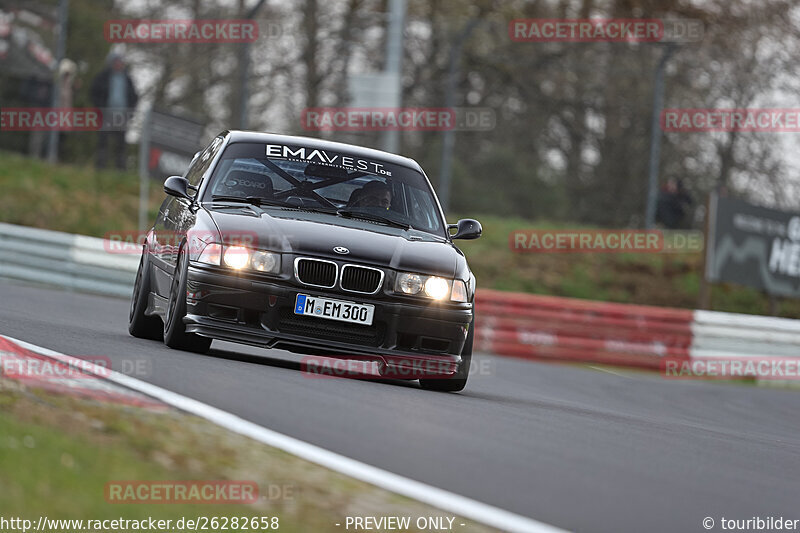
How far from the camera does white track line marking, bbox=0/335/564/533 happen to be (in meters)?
4.92

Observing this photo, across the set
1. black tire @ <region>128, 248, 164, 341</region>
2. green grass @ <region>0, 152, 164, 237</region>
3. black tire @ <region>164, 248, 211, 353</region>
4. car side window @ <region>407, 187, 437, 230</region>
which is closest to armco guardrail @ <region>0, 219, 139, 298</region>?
green grass @ <region>0, 152, 164, 237</region>

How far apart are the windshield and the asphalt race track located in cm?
109

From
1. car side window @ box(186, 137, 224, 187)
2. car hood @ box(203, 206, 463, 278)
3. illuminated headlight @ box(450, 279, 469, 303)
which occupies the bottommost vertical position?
illuminated headlight @ box(450, 279, 469, 303)

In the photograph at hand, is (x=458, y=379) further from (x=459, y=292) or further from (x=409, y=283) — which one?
(x=409, y=283)

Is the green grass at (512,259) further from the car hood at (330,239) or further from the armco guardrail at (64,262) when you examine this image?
the car hood at (330,239)

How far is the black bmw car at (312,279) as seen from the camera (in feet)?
28.7

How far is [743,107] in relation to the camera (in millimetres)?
22688

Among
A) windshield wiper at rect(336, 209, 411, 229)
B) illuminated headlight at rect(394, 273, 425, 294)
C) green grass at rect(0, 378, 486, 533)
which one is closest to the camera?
green grass at rect(0, 378, 486, 533)

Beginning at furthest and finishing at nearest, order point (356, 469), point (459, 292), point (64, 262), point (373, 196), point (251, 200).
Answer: point (64, 262) → point (373, 196) → point (251, 200) → point (459, 292) → point (356, 469)

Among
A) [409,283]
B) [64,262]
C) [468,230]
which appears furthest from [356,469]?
[64,262]

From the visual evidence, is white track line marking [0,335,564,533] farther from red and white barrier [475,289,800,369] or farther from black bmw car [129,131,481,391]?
red and white barrier [475,289,800,369]

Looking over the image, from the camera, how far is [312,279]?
8.76 m

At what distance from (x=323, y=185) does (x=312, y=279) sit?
4.39 ft

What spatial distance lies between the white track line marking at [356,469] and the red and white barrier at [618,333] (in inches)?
429
